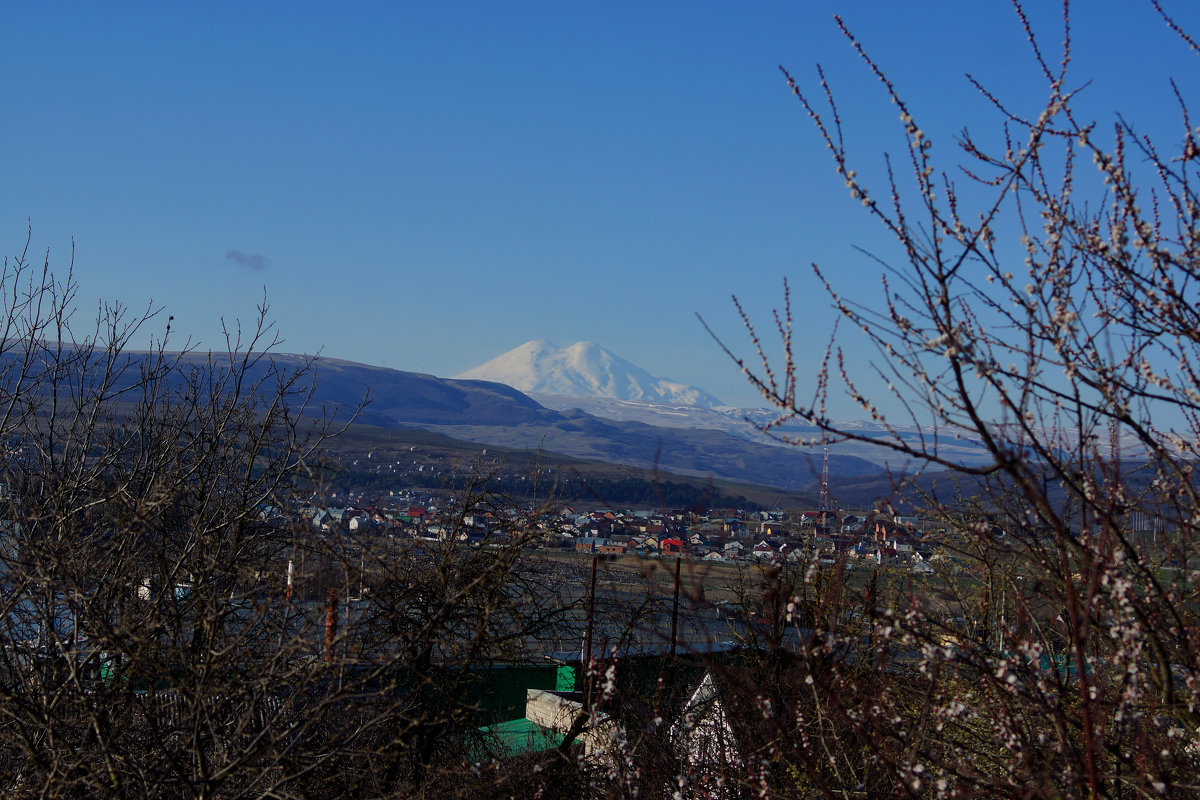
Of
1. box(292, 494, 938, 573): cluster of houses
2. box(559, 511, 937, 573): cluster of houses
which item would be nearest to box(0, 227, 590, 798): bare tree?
box(292, 494, 938, 573): cluster of houses

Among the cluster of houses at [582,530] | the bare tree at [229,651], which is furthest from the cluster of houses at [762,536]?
the bare tree at [229,651]

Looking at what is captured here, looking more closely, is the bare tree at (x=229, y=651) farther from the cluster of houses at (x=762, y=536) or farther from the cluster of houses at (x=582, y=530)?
the cluster of houses at (x=762, y=536)

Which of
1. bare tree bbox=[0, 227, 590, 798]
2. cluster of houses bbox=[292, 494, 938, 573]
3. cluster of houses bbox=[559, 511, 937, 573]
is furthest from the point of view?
cluster of houses bbox=[292, 494, 938, 573]

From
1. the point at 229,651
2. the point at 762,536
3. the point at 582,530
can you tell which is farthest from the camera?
the point at 762,536

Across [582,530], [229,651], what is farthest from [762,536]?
[229,651]

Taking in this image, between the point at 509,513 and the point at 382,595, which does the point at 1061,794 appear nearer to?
the point at 382,595

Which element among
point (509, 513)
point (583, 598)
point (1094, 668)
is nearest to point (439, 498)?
point (509, 513)

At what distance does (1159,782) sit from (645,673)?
13175 mm

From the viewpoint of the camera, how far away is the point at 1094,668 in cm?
427

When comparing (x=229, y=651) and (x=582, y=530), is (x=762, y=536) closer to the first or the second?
(x=582, y=530)

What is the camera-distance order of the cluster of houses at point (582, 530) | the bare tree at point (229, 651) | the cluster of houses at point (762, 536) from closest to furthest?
1. the cluster of houses at point (762, 536)
2. the bare tree at point (229, 651)
3. the cluster of houses at point (582, 530)

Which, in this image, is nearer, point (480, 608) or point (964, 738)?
point (964, 738)

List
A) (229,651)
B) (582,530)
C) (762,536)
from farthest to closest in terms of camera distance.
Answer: (762,536), (582,530), (229,651)

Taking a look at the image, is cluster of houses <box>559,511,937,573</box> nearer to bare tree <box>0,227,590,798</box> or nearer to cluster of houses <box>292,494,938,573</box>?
cluster of houses <box>292,494,938,573</box>
